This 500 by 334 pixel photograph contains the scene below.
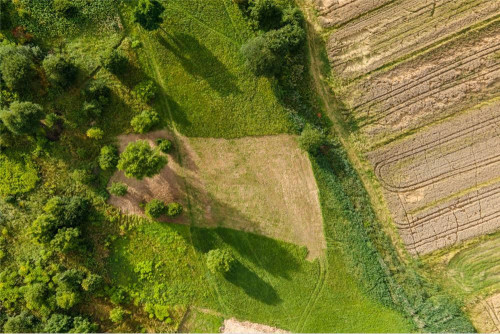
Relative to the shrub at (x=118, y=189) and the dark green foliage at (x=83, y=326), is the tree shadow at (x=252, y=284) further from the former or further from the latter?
the dark green foliage at (x=83, y=326)

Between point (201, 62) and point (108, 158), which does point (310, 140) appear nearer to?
point (201, 62)

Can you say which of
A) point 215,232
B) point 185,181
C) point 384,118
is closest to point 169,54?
point 185,181

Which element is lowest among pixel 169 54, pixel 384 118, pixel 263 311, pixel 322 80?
pixel 263 311

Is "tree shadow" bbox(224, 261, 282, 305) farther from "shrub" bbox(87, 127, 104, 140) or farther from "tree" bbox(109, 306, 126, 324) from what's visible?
"shrub" bbox(87, 127, 104, 140)

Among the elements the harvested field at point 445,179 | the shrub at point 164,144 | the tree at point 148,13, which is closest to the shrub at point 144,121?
the shrub at point 164,144

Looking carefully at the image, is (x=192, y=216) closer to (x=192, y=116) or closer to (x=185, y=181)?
(x=185, y=181)

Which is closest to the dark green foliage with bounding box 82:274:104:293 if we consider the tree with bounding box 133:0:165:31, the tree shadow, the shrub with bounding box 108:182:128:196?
the shrub with bounding box 108:182:128:196

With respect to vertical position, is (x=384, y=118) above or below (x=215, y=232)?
above
